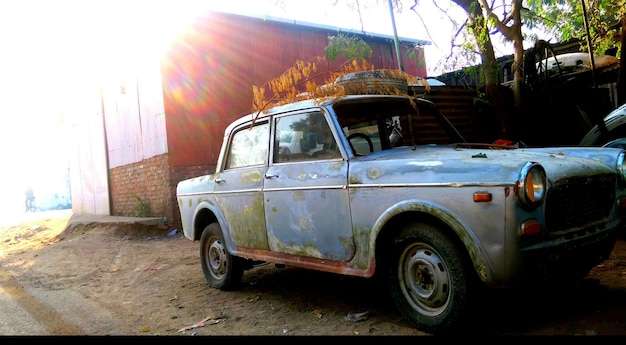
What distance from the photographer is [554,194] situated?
261 cm

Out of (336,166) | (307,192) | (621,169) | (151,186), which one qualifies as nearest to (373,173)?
(336,166)

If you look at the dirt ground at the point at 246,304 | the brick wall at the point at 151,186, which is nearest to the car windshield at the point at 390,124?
the dirt ground at the point at 246,304

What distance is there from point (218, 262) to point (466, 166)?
10.3 ft

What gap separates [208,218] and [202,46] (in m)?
7.03

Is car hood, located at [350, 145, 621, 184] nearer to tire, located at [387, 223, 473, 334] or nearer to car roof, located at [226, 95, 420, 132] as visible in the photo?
tire, located at [387, 223, 473, 334]

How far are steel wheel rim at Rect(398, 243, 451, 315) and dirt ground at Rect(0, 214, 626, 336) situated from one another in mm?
256

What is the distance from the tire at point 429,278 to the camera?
2656mm

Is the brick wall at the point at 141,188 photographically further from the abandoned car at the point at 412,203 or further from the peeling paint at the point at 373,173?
the peeling paint at the point at 373,173

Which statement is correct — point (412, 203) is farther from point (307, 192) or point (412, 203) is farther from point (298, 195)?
point (298, 195)

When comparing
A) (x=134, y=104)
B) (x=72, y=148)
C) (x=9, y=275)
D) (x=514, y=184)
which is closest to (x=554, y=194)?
(x=514, y=184)

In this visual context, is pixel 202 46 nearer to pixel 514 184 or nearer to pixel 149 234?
pixel 149 234

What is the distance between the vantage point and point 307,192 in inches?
140

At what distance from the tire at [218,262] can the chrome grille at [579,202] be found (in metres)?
3.05

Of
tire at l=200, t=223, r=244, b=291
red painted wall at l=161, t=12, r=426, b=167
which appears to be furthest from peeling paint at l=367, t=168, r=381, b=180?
red painted wall at l=161, t=12, r=426, b=167
